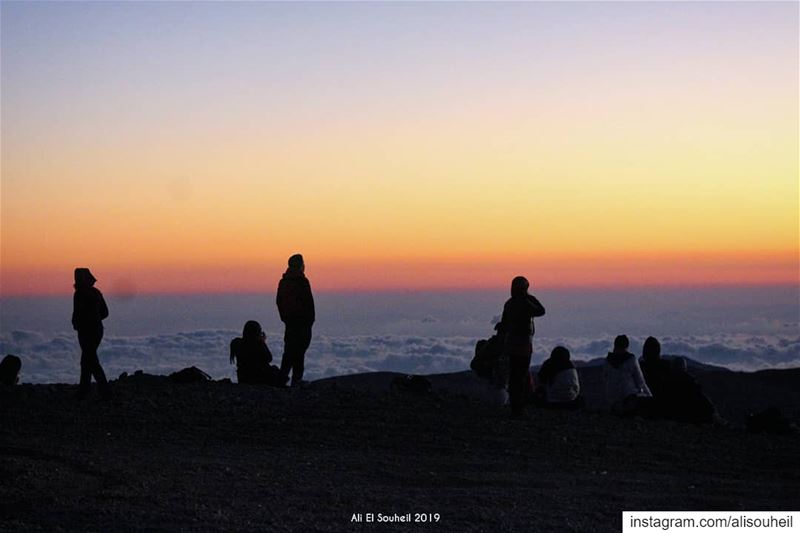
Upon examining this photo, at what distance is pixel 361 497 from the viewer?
11.2 meters

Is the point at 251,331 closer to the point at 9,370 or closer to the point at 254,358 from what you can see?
the point at 254,358

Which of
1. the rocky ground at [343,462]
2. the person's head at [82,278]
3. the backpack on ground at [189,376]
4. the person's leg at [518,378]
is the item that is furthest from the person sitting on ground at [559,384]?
the person's head at [82,278]

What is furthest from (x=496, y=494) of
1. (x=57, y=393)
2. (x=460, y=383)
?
(x=460, y=383)

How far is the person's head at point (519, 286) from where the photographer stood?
16312mm

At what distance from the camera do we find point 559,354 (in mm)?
17859

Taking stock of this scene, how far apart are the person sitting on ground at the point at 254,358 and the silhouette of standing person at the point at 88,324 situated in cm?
226

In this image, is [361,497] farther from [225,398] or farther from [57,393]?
[57,393]

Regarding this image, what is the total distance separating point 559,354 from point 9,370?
29.9 feet

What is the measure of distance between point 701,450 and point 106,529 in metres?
7.82

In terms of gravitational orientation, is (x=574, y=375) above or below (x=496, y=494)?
above

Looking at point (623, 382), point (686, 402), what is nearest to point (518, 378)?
point (623, 382)

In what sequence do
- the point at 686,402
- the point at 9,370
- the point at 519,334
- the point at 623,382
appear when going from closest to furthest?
the point at 519,334 → the point at 686,402 → the point at 623,382 → the point at 9,370

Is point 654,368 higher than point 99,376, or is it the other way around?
point 654,368

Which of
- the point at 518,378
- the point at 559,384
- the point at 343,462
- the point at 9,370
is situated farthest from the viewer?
the point at 9,370
